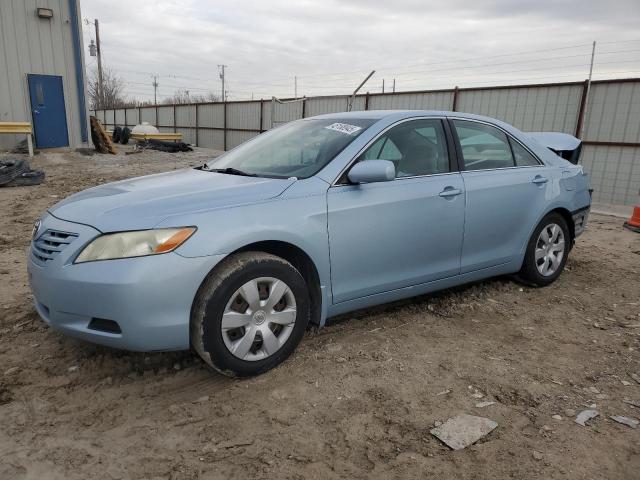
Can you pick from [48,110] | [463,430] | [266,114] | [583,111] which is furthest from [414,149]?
[266,114]

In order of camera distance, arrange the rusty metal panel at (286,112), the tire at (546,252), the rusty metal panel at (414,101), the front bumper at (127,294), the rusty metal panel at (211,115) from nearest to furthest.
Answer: the front bumper at (127,294)
the tire at (546,252)
the rusty metal panel at (414,101)
the rusty metal panel at (286,112)
the rusty metal panel at (211,115)

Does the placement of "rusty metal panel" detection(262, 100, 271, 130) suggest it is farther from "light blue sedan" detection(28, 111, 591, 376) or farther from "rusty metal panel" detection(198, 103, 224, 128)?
"light blue sedan" detection(28, 111, 591, 376)

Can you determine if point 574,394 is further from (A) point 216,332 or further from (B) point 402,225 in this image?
(A) point 216,332

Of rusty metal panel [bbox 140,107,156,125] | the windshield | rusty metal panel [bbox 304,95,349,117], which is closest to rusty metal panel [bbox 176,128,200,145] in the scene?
rusty metal panel [bbox 140,107,156,125]

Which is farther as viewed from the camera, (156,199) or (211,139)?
(211,139)

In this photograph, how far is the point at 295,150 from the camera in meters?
3.58

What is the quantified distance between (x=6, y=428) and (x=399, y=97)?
508 inches

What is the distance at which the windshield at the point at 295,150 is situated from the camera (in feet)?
11.0

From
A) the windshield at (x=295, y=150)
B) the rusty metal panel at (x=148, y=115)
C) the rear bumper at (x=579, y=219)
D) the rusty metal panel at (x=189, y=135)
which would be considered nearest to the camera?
the windshield at (x=295, y=150)

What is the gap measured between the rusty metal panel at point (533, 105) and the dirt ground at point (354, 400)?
7.79 m

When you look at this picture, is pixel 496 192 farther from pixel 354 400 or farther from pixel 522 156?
pixel 354 400

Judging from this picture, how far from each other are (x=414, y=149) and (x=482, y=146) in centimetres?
78

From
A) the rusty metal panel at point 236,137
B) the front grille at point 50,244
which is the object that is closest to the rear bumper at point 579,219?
the front grille at point 50,244

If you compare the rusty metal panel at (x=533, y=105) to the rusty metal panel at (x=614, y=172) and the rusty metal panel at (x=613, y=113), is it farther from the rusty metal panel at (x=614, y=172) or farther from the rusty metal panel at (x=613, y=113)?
the rusty metal panel at (x=614, y=172)
